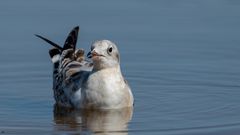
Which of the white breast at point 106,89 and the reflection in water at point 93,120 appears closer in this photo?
the reflection in water at point 93,120

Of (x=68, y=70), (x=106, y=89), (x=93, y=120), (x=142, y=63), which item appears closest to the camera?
(x=93, y=120)

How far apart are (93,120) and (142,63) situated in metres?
2.99

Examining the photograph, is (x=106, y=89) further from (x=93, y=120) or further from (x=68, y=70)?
(x=68, y=70)

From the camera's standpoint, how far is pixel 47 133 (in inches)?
429

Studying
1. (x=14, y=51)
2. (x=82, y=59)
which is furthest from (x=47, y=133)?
(x=14, y=51)

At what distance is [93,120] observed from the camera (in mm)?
11914

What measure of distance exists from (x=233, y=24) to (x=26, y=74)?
13.0 feet

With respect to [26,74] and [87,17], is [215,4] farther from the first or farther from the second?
[26,74]

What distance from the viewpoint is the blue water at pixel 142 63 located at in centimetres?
1157

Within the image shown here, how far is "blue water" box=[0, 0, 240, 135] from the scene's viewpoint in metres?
11.6

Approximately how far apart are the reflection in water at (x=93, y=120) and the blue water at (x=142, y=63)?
13 millimetres

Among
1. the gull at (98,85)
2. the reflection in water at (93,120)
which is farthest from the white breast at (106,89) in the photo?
the reflection in water at (93,120)

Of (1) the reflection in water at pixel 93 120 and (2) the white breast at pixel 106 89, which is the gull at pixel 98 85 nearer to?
(2) the white breast at pixel 106 89

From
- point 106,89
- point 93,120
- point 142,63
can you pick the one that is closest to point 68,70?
point 106,89
